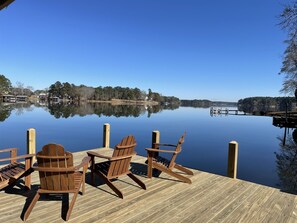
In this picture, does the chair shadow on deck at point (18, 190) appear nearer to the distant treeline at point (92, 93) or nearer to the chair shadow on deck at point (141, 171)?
the chair shadow on deck at point (141, 171)

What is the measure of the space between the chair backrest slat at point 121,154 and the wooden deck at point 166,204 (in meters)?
0.42

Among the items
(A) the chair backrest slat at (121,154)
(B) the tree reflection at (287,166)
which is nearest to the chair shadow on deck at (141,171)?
(A) the chair backrest slat at (121,154)

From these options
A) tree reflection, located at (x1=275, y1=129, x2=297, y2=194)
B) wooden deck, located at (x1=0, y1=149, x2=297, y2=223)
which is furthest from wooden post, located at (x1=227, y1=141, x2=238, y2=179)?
tree reflection, located at (x1=275, y1=129, x2=297, y2=194)

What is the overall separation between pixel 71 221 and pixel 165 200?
1.66m

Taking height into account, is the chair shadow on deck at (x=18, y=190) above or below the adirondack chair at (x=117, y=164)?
below

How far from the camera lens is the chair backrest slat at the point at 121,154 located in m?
4.28

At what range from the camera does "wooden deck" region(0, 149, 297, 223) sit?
354 centimetres

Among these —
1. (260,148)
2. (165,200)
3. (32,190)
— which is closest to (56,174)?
(32,190)

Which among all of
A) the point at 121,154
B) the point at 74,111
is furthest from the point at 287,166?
the point at 74,111

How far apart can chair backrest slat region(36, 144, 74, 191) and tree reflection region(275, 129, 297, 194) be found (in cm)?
809

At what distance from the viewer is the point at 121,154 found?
4.36 metres

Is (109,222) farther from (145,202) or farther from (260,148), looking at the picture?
(260,148)

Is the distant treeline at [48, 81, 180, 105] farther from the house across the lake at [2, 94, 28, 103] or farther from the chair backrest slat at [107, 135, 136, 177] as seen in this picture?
the chair backrest slat at [107, 135, 136, 177]

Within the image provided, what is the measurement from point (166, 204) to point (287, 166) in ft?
36.5
